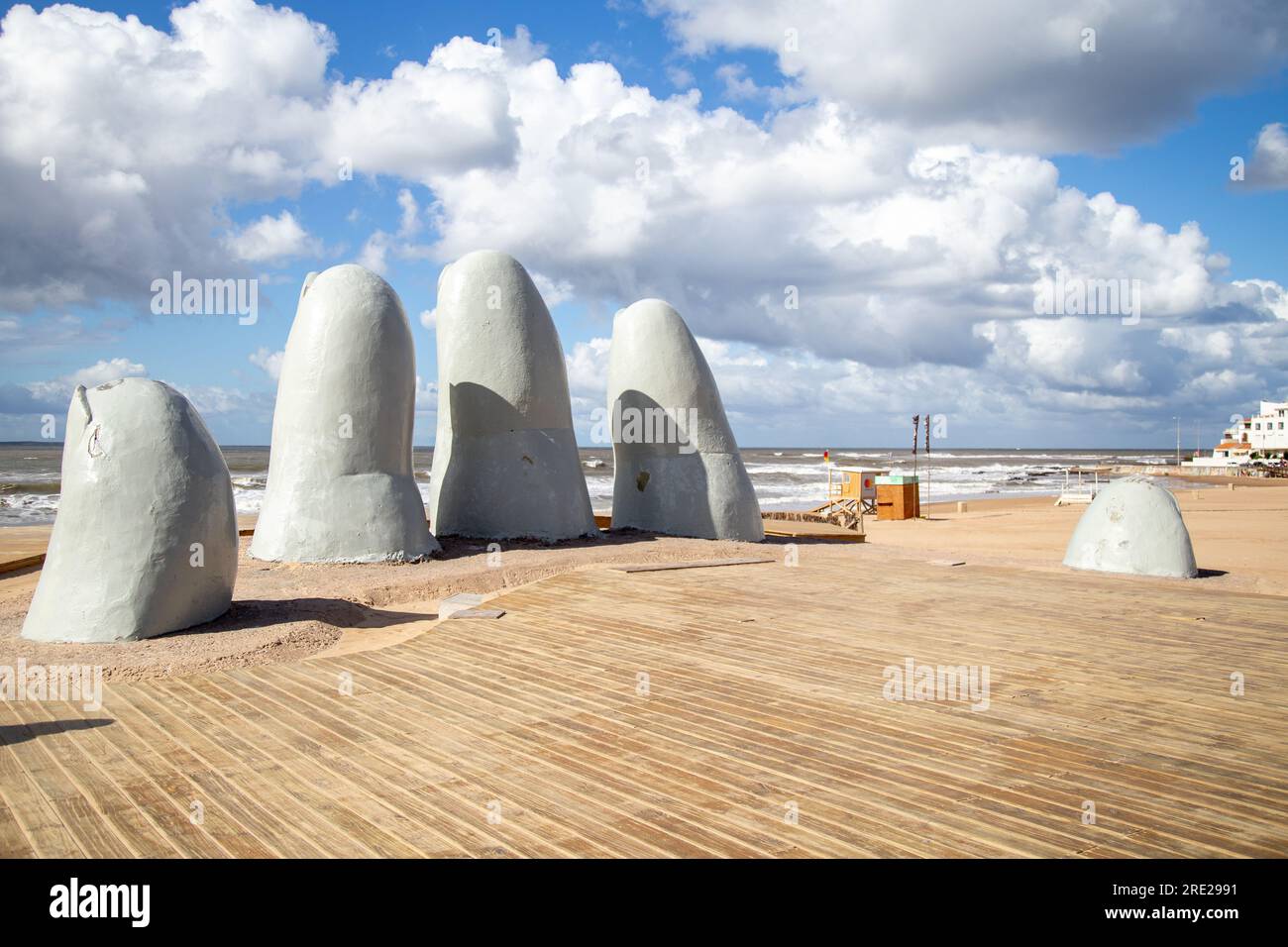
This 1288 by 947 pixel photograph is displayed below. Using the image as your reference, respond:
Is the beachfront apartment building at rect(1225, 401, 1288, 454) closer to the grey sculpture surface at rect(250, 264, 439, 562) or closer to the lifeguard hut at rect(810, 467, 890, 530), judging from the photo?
the lifeguard hut at rect(810, 467, 890, 530)

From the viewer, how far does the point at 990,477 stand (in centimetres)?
6072

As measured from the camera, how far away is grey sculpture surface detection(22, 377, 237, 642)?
6684 millimetres

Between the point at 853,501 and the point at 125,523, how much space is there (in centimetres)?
2070

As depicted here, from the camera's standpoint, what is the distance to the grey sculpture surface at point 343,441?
34.7ft

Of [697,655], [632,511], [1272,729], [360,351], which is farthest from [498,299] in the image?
[1272,729]

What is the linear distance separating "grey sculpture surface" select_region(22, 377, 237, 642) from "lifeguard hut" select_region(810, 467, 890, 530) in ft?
59.6

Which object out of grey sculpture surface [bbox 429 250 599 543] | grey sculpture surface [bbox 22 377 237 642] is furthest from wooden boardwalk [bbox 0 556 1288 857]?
grey sculpture surface [bbox 429 250 599 543]

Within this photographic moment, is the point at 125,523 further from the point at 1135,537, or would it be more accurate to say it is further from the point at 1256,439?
the point at 1256,439

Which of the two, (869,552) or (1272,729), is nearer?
(1272,729)
